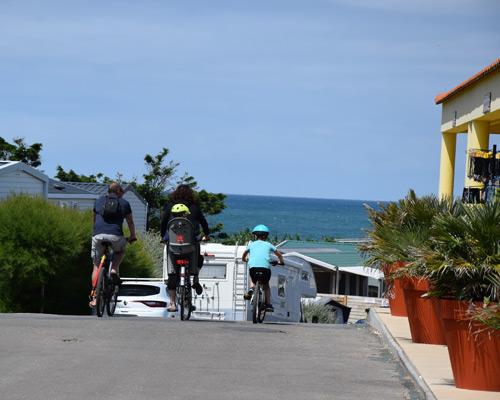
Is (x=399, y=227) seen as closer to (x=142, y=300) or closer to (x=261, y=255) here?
(x=261, y=255)

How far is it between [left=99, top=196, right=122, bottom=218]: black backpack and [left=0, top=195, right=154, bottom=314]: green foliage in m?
11.1

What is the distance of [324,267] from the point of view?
4834 centimetres

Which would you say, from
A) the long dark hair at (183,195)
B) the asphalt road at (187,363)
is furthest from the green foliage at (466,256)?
the long dark hair at (183,195)

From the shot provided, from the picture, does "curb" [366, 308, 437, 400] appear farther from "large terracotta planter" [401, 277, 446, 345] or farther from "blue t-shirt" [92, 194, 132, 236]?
"blue t-shirt" [92, 194, 132, 236]

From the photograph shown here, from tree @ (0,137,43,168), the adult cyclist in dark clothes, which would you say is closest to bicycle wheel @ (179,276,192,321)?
the adult cyclist in dark clothes

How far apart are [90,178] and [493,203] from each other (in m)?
65.7

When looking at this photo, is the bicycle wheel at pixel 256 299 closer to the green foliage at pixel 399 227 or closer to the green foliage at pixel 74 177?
the green foliage at pixel 399 227

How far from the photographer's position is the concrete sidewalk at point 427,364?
6.83m

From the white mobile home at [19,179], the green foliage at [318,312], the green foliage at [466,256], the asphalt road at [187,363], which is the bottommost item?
the green foliage at [318,312]

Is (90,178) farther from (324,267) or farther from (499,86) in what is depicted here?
(499,86)

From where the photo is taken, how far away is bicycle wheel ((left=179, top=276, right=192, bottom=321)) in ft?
40.4

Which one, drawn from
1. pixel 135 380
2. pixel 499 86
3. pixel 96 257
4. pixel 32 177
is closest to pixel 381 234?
pixel 96 257

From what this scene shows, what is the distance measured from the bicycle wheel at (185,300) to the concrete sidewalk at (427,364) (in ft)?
9.03

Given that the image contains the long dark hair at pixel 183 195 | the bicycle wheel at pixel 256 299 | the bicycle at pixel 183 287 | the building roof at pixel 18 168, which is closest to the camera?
the bicycle at pixel 183 287
